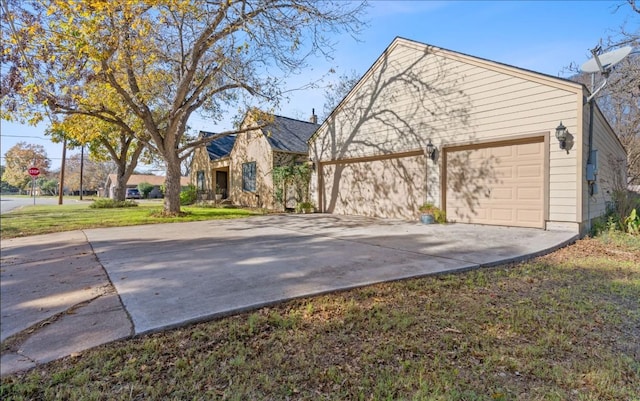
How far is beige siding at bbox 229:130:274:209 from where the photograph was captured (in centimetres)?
1485

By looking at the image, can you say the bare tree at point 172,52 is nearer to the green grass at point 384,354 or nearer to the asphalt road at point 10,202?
the asphalt road at point 10,202

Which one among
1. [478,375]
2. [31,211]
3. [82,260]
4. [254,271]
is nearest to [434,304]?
[478,375]

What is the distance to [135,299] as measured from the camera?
2924mm

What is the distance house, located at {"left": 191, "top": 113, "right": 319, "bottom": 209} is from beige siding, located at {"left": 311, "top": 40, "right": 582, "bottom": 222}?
335cm

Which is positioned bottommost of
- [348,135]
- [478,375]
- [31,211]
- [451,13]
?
[478,375]

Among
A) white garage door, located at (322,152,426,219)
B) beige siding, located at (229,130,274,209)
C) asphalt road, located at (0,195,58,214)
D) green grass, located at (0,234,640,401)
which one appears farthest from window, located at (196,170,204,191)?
green grass, located at (0,234,640,401)

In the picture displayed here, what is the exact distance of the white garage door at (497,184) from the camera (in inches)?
280

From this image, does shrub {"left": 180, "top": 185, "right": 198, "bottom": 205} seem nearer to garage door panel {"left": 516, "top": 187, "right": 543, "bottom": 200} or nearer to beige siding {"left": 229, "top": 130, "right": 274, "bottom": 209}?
beige siding {"left": 229, "top": 130, "right": 274, "bottom": 209}

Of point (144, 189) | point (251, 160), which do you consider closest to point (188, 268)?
point (251, 160)

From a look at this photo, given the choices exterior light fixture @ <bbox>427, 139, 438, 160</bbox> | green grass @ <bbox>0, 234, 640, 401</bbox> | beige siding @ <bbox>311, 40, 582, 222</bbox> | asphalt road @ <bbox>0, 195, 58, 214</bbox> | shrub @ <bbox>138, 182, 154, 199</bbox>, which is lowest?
green grass @ <bbox>0, 234, 640, 401</bbox>

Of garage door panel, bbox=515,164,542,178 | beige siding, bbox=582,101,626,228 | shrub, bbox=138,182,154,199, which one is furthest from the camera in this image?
shrub, bbox=138,182,154,199

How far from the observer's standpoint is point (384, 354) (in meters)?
2.17

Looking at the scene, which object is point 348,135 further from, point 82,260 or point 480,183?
point 82,260

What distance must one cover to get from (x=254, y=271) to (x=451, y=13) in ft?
22.7
